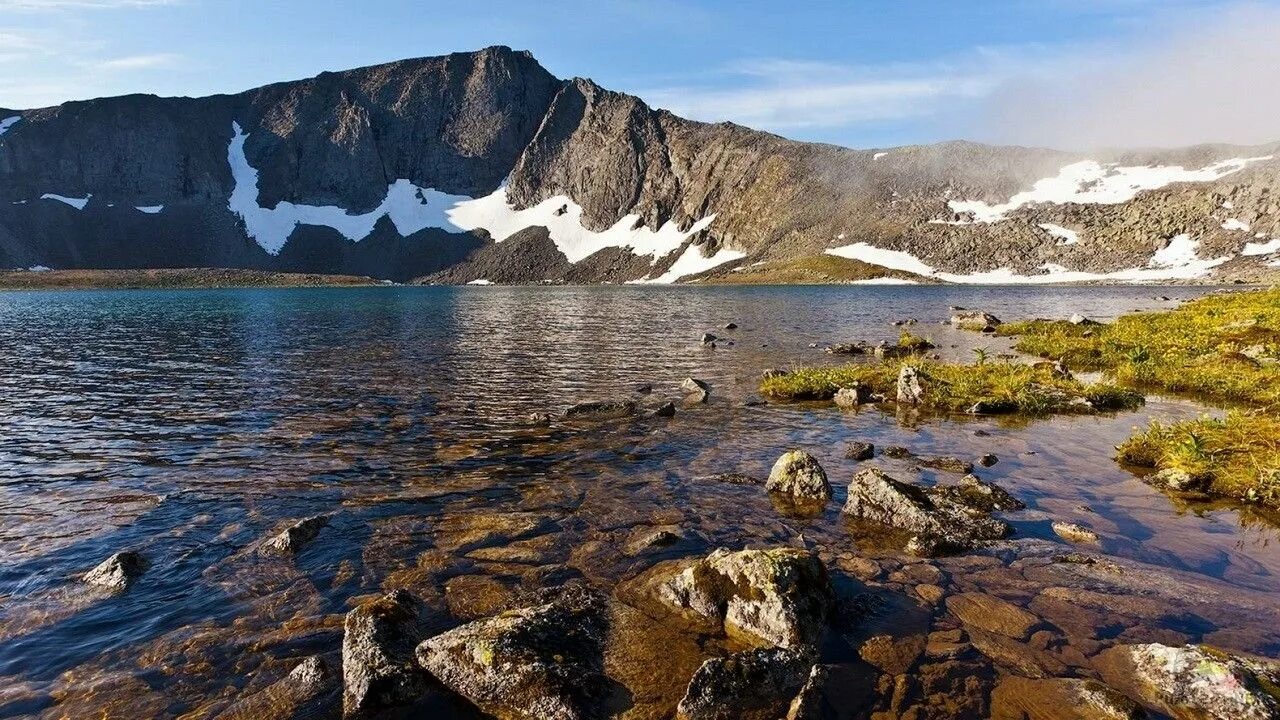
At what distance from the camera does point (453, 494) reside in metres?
15.4

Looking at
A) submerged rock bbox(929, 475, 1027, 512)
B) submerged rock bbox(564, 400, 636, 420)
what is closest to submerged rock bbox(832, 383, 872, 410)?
submerged rock bbox(564, 400, 636, 420)

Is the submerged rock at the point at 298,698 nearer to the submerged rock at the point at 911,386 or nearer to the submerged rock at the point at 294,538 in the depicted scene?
the submerged rock at the point at 294,538

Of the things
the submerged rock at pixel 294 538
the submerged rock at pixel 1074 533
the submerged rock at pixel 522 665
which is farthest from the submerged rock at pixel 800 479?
the submerged rock at pixel 294 538

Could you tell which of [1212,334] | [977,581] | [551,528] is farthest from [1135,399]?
[551,528]

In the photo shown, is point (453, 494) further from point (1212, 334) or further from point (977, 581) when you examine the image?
point (1212, 334)

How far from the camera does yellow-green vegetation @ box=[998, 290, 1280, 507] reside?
14.8 m

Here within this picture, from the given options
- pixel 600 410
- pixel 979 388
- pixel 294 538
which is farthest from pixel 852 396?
pixel 294 538

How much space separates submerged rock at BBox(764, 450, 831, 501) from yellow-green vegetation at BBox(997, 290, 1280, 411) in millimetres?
14883

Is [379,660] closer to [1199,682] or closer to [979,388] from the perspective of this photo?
[1199,682]

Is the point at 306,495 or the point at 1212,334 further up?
the point at 1212,334

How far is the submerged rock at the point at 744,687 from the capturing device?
7312 mm

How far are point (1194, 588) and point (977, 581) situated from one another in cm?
323

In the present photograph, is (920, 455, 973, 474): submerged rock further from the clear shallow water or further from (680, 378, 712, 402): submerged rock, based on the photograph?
(680, 378, 712, 402): submerged rock

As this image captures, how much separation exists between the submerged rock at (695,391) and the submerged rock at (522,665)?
18613 millimetres
